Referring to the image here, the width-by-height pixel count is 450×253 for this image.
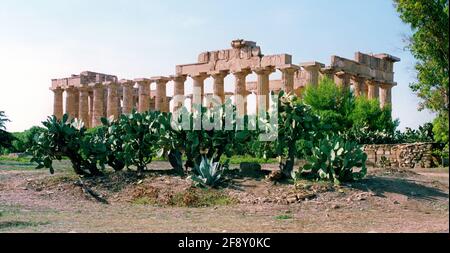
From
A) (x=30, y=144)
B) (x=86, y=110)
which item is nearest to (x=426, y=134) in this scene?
(x=30, y=144)

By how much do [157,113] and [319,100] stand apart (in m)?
17.1

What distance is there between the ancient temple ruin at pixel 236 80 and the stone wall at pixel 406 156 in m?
12.2

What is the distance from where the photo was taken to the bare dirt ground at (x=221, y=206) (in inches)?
344

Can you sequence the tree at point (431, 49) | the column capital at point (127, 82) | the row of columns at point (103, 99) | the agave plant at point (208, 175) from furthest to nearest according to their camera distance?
the column capital at point (127, 82), the row of columns at point (103, 99), the agave plant at point (208, 175), the tree at point (431, 49)

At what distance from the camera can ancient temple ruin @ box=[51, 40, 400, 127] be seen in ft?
124

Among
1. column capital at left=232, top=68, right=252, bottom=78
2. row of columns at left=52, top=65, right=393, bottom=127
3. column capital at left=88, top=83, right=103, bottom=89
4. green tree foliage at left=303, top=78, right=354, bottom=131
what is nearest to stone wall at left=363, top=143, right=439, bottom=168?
green tree foliage at left=303, top=78, right=354, bottom=131

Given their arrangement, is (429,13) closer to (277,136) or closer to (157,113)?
(277,136)

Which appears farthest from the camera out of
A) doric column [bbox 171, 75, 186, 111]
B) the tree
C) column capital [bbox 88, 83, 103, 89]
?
column capital [bbox 88, 83, 103, 89]

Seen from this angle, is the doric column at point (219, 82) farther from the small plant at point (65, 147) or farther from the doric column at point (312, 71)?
the small plant at point (65, 147)

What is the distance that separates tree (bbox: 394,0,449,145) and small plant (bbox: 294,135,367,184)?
196 centimetres

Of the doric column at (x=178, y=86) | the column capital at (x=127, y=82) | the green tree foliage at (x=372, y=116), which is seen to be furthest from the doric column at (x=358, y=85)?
the column capital at (x=127, y=82)

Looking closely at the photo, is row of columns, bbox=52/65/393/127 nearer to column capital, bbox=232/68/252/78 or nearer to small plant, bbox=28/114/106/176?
column capital, bbox=232/68/252/78
